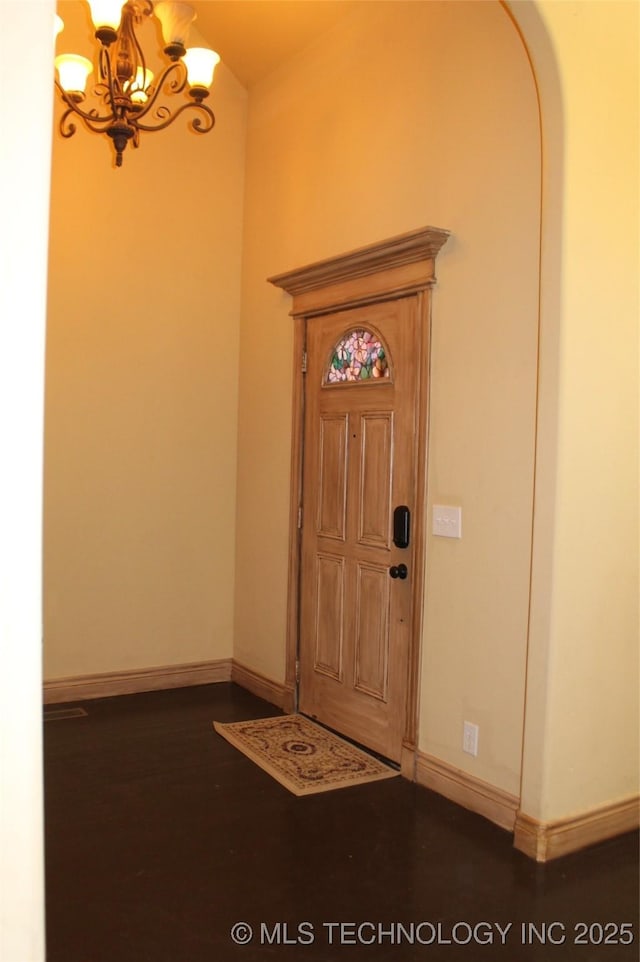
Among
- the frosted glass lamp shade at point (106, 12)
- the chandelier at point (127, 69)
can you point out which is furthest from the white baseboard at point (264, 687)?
the frosted glass lamp shade at point (106, 12)

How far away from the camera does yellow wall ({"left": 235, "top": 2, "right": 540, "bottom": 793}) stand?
318cm

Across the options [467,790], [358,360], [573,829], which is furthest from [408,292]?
[573,829]

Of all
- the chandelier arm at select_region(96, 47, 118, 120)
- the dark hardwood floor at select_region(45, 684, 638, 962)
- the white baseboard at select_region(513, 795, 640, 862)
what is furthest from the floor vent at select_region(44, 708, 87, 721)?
the chandelier arm at select_region(96, 47, 118, 120)

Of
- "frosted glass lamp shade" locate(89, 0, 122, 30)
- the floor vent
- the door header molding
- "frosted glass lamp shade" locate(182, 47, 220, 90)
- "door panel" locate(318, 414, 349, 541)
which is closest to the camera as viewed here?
"frosted glass lamp shade" locate(89, 0, 122, 30)

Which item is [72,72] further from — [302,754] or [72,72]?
[302,754]

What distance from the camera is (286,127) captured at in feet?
15.6

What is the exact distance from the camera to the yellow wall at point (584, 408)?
2.90 metres

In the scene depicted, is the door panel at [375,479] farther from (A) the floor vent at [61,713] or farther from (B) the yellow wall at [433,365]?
(A) the floor vent at [61,713]

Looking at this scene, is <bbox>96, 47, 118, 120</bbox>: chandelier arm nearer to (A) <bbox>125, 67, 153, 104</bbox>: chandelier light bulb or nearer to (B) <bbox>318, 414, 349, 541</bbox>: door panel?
(A) <bbox>125, 67, 153, 104</bbox>: chandelier light bulb

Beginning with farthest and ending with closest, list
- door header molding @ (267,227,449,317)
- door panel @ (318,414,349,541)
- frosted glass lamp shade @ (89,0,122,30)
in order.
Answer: door panel @ (318,414,349,541) < door header molding @ (267,227,449,317) < frosted glass lamp shade @ (89,0,122,30)

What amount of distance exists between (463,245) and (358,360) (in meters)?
0.87

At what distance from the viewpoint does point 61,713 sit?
14.7 ft

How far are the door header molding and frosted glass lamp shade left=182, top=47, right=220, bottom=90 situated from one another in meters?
1.00

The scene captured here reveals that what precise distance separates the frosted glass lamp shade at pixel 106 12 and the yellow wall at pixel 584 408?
1.43 metres
